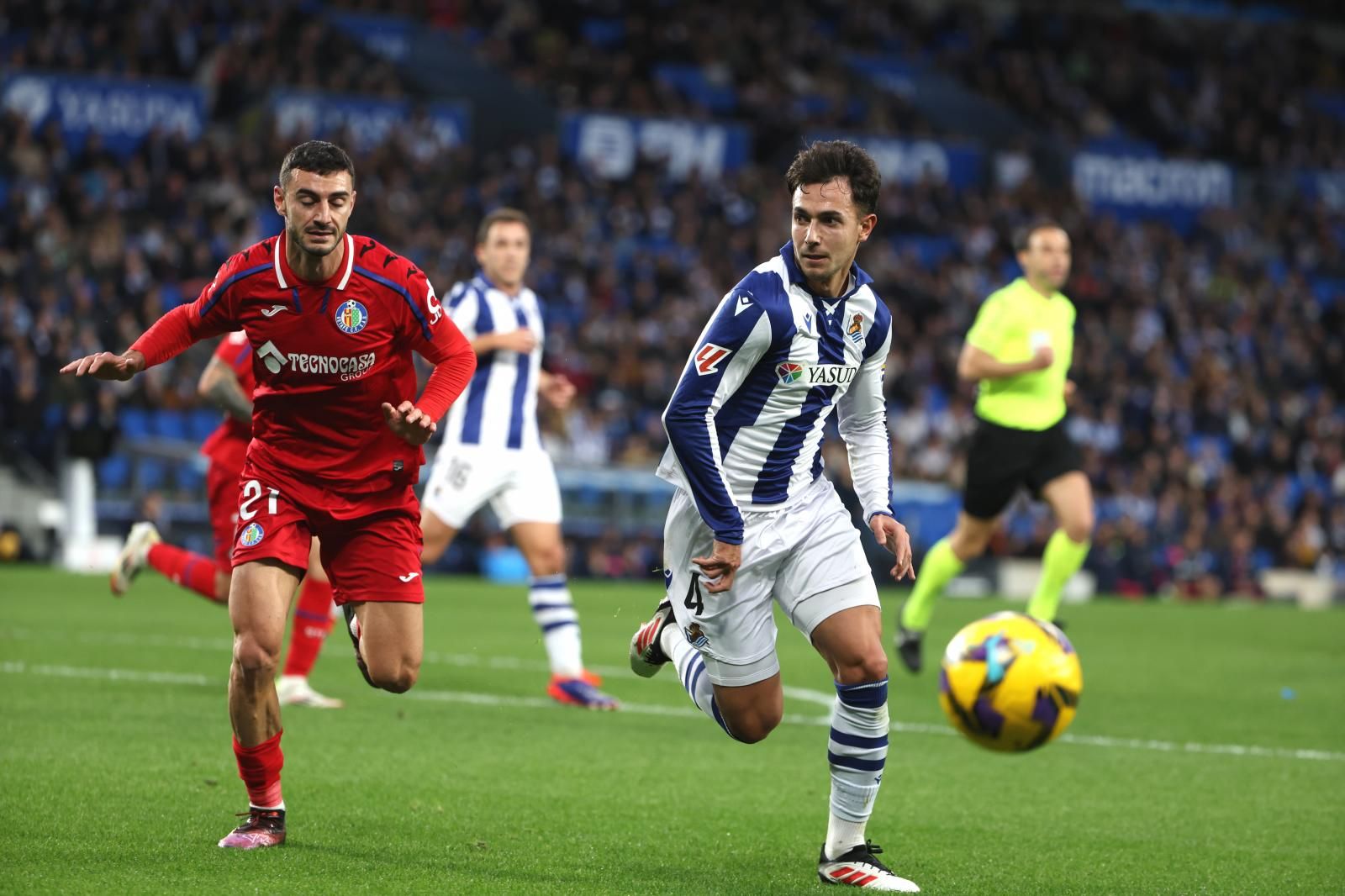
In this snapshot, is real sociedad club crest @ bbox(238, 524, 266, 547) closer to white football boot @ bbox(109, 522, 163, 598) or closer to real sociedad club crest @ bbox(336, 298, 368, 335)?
real sociedad club crest @ bbox(336, 298, 368, 335)

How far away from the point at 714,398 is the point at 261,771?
200cm

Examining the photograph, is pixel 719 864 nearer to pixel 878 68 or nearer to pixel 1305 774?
pixel 1305 774

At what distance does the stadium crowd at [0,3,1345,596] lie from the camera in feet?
74.8

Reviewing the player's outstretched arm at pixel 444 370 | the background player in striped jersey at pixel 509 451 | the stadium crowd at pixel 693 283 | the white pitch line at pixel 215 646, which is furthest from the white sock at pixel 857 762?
the stadium crowd at pixel 693 283

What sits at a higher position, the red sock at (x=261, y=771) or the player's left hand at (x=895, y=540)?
the player's left hand at (x=895, y=540)

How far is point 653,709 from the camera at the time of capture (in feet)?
33.1

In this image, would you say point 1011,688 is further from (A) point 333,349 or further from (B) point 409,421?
(A) point 333,349

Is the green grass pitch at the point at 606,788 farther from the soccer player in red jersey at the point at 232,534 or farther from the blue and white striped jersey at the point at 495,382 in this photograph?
the blue and white striped jersey at the point at 495,382

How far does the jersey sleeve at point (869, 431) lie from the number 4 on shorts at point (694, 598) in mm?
659

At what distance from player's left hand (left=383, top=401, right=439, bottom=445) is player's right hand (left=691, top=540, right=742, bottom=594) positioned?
1.05 metres

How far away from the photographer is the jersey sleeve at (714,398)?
18.6ft

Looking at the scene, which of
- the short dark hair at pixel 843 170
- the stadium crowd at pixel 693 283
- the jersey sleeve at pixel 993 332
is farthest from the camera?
the stadium crowd at pixel 693 283

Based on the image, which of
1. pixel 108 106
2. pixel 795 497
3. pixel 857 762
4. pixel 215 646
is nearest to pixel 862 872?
pixel 857 762

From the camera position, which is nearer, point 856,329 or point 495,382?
point 856,329
